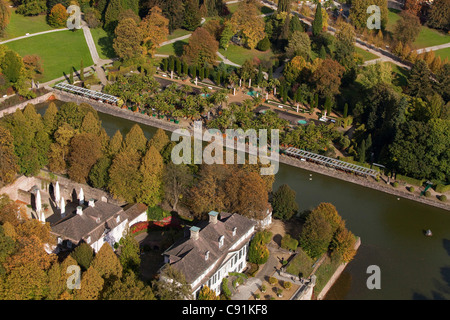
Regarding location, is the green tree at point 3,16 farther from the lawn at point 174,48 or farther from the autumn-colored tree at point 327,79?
the autumn-colored tree at point 327,79

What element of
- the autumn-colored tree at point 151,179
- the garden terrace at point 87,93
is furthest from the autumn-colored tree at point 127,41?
the autumn-colored tree at point 151,179

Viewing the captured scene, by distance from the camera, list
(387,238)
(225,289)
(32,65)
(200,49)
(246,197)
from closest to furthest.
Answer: (225,289), (246,197), (387,238), (32,65), (200,49)

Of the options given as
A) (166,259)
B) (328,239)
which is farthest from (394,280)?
(166,259)

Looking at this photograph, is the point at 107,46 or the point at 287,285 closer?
the point at 287,285

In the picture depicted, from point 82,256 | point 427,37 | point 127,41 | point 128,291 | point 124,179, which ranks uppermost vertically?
point 427,37

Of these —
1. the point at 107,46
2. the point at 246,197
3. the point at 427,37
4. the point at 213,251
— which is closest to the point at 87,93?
the point at 107,46

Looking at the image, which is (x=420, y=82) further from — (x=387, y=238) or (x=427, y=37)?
(x=387, y=238)

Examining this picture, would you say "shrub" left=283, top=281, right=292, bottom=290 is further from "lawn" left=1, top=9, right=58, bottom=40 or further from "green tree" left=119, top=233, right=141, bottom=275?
"lawn" left=1, top=9, right=58, bottom=40
